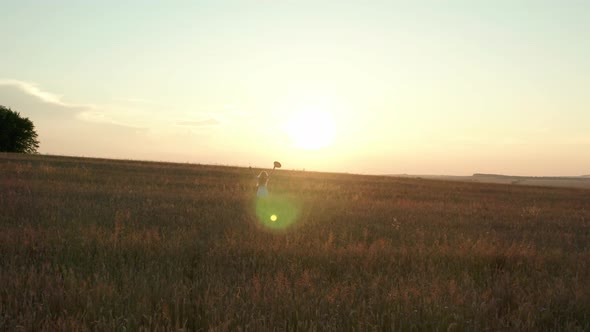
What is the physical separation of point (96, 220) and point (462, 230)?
730 centimetres

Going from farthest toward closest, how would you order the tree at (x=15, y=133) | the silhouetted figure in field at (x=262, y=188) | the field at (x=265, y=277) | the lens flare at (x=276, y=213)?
the tree at (x=15, y=133) → the silhouetted figure in field at (x=262, y=188) → the lens flare at (x=276, y=213) → the field at (x=265, y=277)

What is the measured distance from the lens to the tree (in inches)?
2384

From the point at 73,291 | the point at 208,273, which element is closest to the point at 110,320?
the point at 73,291

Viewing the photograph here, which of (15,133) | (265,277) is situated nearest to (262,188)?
(265,277)

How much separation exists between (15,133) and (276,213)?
6191 cm

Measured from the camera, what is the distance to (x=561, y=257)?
24.1 ft

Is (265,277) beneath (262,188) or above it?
beneath

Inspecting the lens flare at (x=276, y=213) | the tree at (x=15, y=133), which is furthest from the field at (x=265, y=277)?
the tree at (x=15, y=133)

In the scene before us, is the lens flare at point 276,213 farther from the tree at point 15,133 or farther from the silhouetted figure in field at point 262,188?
the tree at point 15,133

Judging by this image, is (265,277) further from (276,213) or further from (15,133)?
(15,133)

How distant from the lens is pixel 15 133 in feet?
204

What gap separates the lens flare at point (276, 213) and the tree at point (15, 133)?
57.4m

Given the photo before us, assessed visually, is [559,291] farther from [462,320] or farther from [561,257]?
[561,257]

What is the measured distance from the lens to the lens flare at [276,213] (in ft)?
31.5
